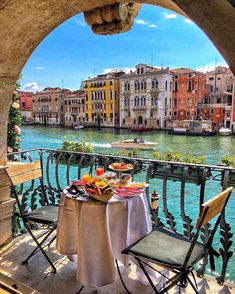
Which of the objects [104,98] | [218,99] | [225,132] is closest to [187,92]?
[218,99]

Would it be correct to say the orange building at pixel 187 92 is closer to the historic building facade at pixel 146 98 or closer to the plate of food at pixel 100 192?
the historic building facade at pixel 146 98

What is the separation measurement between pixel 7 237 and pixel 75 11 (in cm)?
217

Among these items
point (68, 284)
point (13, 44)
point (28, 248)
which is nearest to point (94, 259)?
point (68, 284)

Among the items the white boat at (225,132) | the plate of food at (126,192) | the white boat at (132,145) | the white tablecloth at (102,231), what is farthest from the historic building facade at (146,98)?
the white tablecloth at (102,231)

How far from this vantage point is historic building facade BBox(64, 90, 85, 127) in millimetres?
55009

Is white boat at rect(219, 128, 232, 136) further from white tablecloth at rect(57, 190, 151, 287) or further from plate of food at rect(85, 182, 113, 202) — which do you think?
plate of food at rect(85, 182, 113, 202)

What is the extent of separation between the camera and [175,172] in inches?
104

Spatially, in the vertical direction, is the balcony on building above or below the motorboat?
above

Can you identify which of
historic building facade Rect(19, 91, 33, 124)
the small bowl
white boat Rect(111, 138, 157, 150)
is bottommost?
white boat Rect(111, 138, 157, 150)

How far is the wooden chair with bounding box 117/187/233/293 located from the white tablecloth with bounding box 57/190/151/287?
150 mm

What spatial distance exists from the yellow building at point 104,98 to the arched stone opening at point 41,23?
4776cm

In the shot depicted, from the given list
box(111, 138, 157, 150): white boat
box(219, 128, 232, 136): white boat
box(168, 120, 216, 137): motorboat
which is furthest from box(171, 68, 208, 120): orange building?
box(111, 138, 157, 150): white boat

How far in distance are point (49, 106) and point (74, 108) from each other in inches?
286

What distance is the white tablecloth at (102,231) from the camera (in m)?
1.91
